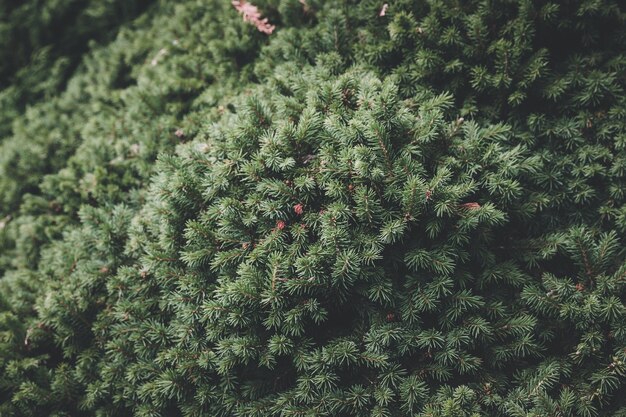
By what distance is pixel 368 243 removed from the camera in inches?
73.4

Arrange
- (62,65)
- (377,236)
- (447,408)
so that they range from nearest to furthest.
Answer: (447,408)
(377,236)
(62,65)

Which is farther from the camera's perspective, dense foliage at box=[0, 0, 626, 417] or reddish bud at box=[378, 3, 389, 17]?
reddish bud at box=[378, 3, 389, 17]

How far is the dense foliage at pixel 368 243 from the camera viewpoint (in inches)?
73.2

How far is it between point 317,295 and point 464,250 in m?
0.68

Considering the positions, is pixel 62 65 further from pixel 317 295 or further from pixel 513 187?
pixel 513 187

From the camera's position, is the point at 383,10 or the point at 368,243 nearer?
the point at 368,243

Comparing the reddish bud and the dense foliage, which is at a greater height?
the reddish bud

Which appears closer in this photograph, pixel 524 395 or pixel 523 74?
pixel 524 395

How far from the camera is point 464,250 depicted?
6.52 feet

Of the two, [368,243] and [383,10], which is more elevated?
[383,10]

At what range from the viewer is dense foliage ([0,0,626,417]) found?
6.10 feet

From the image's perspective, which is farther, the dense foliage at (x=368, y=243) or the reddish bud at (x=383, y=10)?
the reddish bud at (x=383, y=10)

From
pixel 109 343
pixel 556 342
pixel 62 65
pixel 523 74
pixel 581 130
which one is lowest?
pixel 556 342

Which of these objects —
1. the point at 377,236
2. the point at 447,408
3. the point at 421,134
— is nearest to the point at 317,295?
the point at 377,236
